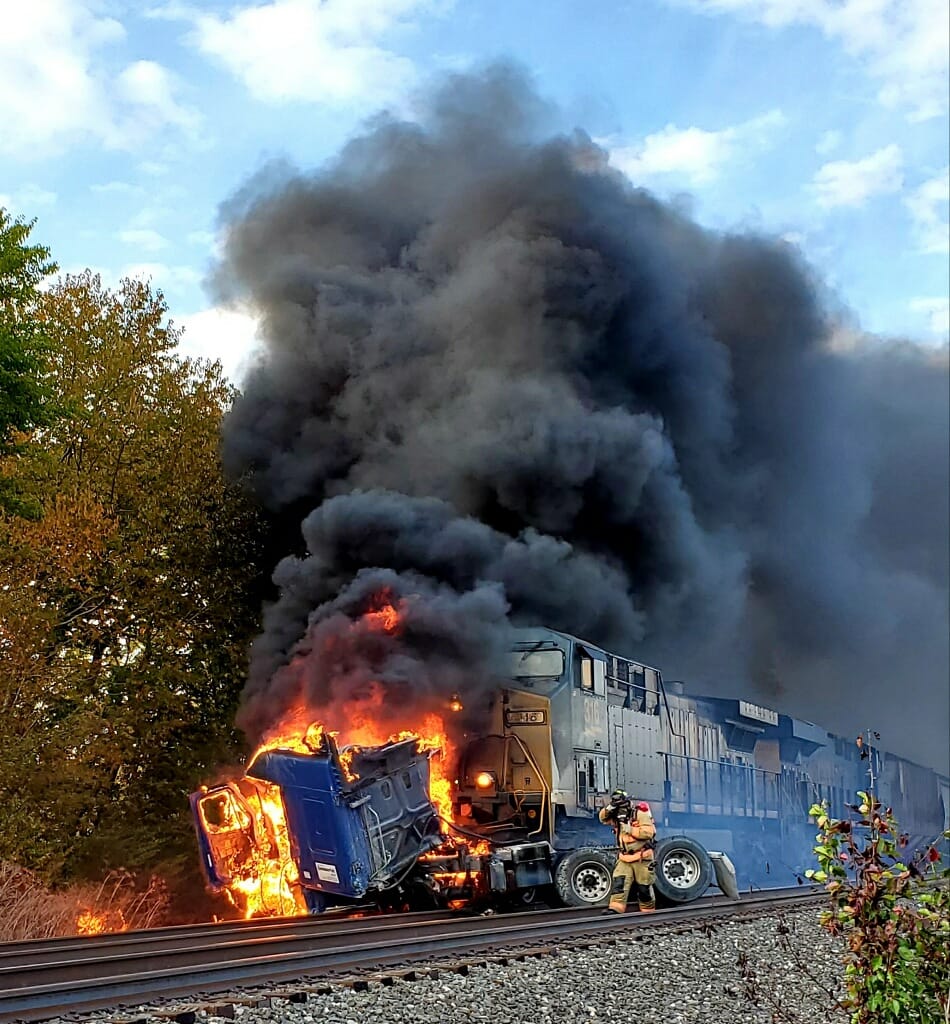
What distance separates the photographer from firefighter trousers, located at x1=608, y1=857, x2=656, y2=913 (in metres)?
13.7

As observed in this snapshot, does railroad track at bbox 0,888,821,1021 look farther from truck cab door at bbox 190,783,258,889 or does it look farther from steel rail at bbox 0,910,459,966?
truck cab door at bbox 190,783,258,889

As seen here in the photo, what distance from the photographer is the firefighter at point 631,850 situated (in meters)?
13.7

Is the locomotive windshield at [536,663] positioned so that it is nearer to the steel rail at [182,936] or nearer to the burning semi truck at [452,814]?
the burning semi truck at [452,814]

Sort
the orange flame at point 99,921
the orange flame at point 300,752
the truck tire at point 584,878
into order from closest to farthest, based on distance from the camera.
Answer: the orange flame at point 300,752 → the truck tire at point 584,878 → the orange flame at point 99,921

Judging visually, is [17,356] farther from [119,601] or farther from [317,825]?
[317,825]

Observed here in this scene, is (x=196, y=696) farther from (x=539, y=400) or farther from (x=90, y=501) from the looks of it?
(x=539, y=400)

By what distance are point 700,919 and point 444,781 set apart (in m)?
3.41

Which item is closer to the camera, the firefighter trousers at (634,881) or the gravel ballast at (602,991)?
the gravel ballast at (602,991)

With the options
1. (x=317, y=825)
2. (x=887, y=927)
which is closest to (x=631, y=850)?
(x=317, y=825)

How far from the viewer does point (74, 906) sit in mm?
16156

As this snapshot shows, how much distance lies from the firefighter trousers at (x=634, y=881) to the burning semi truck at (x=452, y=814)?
550mm

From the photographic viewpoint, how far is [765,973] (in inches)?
381

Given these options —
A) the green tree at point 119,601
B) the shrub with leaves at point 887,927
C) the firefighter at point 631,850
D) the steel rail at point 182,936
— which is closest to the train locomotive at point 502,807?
the steel rail at point 182,936

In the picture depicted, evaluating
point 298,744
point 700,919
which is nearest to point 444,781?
point 298,744
